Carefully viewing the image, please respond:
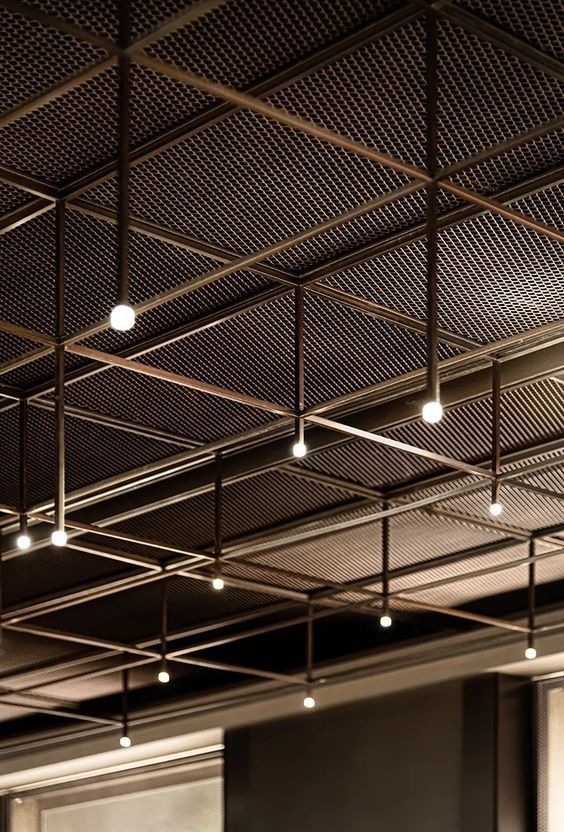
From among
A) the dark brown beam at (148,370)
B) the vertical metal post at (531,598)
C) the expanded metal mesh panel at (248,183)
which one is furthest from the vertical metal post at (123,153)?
the vertical metal post at (531,598)

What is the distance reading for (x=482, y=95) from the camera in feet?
30.2

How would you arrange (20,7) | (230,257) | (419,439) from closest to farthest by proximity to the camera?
(20,7), (230,257), (419,439)

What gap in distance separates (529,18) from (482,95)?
680 millimetres

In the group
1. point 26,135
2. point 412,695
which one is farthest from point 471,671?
point 26,135

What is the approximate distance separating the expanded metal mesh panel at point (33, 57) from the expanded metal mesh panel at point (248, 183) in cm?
99

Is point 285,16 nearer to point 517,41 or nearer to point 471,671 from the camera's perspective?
point 517,41

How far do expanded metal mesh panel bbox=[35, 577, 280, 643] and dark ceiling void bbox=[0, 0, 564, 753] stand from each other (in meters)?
0.08

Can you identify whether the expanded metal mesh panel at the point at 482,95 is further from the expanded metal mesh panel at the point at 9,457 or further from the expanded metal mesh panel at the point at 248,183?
the expanded metal mesh panel at the point at 9,457

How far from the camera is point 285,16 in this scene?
28.1ft

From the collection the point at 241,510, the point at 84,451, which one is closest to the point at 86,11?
the point at 84,451

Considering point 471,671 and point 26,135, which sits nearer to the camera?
point 26,135

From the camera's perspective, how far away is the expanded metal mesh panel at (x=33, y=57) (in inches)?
340

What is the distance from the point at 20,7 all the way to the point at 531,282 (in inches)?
191

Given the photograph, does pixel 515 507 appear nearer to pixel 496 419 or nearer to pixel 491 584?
pixel 491 584
